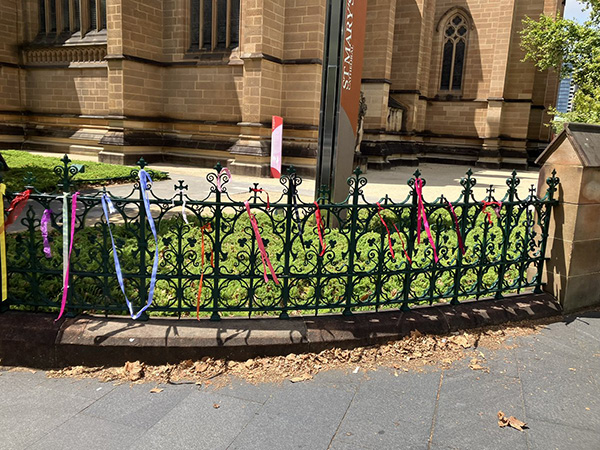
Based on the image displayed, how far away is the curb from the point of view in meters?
3.36

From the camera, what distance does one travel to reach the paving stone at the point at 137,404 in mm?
2742

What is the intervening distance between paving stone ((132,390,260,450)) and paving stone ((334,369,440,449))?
0.60 metres

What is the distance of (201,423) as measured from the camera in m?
2.71

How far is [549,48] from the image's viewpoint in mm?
18781

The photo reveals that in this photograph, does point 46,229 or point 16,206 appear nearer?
point 46,229

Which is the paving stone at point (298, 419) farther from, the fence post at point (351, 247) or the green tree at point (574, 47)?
the green tree at point (574, 47)

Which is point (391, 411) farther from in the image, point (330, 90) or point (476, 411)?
point (330, 90)

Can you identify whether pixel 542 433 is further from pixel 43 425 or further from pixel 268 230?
pixel 268 230

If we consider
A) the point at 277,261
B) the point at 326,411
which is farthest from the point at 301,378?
the point at 277,261

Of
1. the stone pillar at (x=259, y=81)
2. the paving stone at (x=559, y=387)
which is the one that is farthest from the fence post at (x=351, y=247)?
the stone pillar at (x=259, y=81)

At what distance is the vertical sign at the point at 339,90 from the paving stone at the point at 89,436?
477 centimetres

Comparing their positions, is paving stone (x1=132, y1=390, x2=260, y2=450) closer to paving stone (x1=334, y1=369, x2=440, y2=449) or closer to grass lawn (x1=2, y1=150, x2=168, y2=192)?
paving stone (x1=334, y1=369, x2=440, y2=449)

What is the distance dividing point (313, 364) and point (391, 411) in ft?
2.41

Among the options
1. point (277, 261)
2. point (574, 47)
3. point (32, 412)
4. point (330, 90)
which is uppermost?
point (574, 47)
